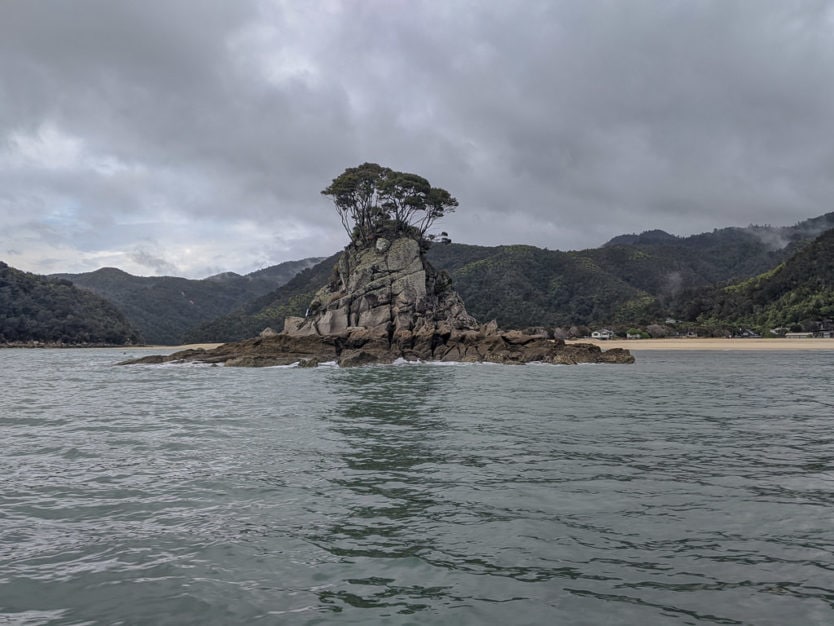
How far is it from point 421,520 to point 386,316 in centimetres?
6275

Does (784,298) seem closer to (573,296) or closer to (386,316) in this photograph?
(573,296)

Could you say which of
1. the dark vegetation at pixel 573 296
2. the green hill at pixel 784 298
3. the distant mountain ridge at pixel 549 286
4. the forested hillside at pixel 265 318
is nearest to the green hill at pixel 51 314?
the dark vegetation at pixel 573 296

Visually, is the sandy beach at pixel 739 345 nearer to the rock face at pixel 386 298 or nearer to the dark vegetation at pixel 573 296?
the dark vegetation at pixel 573 296

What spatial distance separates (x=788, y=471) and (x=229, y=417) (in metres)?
16.5

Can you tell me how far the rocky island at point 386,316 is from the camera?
56.2m

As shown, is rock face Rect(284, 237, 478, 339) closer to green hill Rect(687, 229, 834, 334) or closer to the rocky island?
the rocky island

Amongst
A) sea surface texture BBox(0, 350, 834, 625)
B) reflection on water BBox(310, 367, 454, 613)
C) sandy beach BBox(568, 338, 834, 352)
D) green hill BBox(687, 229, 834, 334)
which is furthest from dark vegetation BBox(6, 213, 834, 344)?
sea surface texture BBox(0, 350, 834, 625)

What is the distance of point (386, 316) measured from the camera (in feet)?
233

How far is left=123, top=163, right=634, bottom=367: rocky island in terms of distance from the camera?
2215 inches

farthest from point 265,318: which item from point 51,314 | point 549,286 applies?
point 549,286

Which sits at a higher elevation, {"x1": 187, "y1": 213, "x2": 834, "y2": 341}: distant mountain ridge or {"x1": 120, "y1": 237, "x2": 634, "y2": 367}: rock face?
{"x1": 187, "y1": 213, "x2": 834, "y2": 341}: distant mountain ridge

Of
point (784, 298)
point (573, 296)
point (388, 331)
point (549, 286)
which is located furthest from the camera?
point (549, 286)

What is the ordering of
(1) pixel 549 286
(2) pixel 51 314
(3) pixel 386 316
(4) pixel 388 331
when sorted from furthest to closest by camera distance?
(1) pixel 549 286
(2) pixel 51 314
(3) pixel 386 316
(4) pixel 388 331

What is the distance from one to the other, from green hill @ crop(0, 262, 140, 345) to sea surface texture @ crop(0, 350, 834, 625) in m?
136
